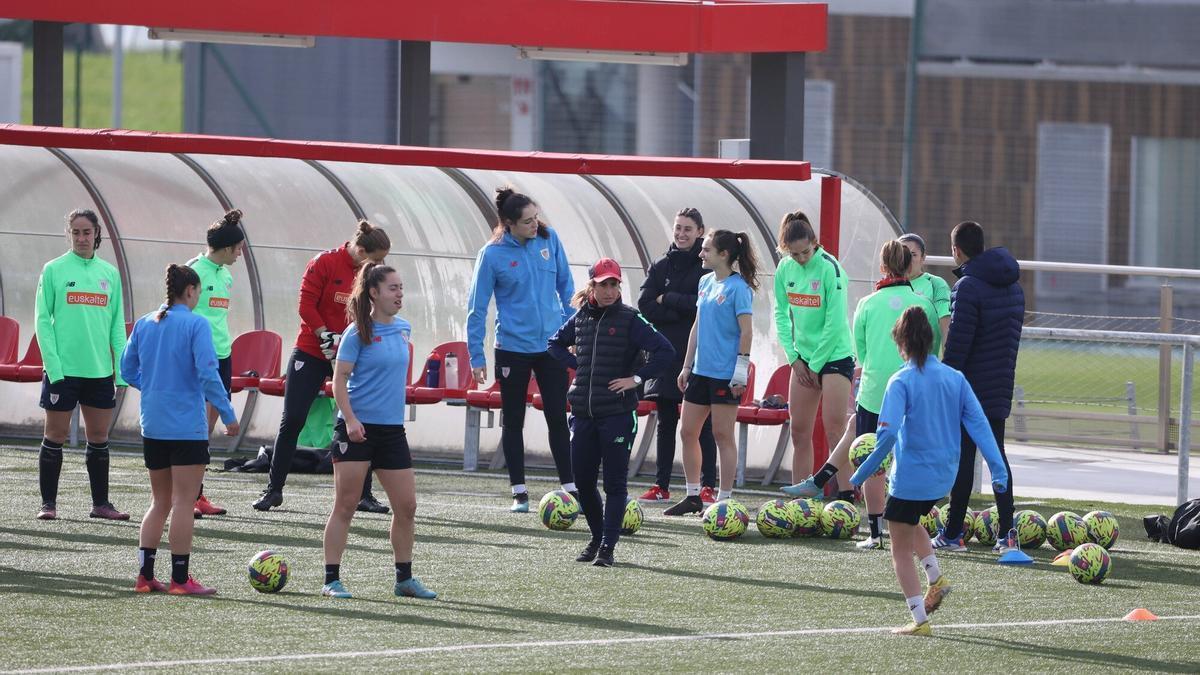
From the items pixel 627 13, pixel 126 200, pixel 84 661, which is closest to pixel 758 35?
pixel 627 13

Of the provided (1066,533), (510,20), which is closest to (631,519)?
(1066,533)

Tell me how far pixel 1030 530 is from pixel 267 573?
173 inches

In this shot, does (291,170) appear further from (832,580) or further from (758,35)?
(832,580)

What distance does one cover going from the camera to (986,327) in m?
10.2

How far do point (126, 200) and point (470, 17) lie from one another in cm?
330

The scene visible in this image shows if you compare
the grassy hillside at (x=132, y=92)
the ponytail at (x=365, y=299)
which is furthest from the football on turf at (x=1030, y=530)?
the grassy hillside at (x=132, y=92)

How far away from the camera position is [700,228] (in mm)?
12148

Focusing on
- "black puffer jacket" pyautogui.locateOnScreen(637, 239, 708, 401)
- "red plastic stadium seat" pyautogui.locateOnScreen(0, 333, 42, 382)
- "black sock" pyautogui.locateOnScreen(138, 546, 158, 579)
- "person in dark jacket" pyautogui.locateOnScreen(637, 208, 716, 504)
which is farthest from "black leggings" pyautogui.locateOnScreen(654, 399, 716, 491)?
"red plastic stadium seat" pyautogui.locateOnScreen(0, 333, 42, 382)

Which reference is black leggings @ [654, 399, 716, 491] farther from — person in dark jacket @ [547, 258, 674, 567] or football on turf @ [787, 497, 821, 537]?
person in dark jacket @ [547, 258, 674, 567]

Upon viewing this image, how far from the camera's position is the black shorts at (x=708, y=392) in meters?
11.6

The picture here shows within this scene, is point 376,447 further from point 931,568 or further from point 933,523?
point 933,523

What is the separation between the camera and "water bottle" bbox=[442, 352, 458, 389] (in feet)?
49.6

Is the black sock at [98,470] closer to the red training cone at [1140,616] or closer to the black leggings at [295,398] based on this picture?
the black leggings at [295,398]

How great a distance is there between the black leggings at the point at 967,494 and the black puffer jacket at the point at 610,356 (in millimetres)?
1760
